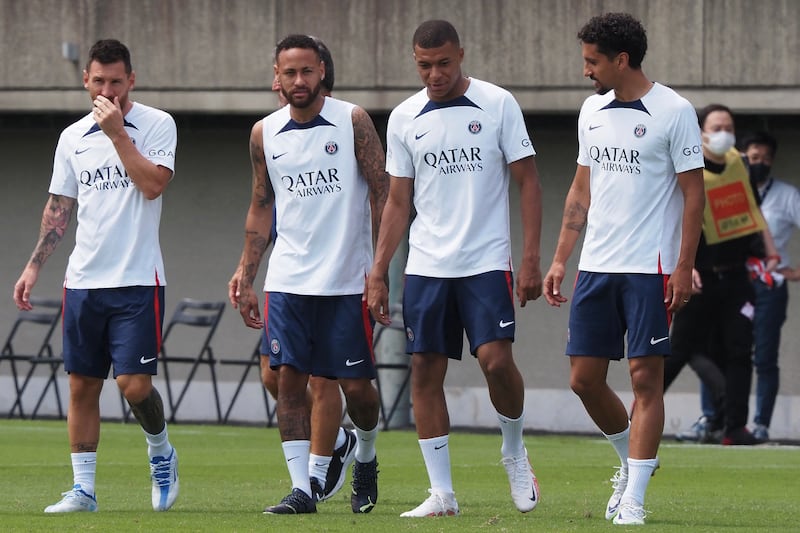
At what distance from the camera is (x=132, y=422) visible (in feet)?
62.5

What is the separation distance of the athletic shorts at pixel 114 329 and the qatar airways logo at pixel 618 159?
7.22 feet

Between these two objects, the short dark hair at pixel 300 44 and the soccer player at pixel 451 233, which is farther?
the short dark hair at pixel 300 44

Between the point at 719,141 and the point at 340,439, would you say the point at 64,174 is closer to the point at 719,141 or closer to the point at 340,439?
the point at 340,439

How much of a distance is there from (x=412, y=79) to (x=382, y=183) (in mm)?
9534

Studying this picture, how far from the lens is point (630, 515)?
772 cm

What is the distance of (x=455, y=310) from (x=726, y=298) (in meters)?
6.34

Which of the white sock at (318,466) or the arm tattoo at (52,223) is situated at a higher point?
the arm tattoo at (52,223)

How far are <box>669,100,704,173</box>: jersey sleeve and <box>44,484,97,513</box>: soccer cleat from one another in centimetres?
312

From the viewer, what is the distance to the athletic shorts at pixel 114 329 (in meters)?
8.61

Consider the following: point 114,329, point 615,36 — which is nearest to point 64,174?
point 114,329

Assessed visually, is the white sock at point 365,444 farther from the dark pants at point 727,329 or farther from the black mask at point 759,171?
the black mask at point 759,171

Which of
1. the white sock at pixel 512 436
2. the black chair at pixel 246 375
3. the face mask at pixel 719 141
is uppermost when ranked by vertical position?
the face mask at pixel 719 141

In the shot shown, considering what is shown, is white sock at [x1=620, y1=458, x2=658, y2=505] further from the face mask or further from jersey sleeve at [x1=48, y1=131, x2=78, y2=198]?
the face mask

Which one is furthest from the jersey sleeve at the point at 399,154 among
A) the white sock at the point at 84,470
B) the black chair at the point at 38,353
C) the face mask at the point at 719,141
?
the black chair at the point at 38,353
